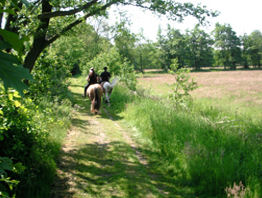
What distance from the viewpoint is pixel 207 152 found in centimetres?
430

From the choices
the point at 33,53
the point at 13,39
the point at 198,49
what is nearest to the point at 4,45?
the point at 13,39

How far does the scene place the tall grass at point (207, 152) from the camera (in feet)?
11.9

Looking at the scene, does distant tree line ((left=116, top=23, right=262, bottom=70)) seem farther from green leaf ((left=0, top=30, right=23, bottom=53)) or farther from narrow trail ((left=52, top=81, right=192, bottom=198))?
green leaf ((left=0, top=30, right=23, bottom=53))

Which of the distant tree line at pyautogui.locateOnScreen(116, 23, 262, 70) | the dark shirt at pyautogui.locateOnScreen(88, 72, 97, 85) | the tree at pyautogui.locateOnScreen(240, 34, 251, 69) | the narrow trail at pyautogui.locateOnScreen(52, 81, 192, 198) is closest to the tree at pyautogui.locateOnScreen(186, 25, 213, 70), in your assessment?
the distant tree line at pyautogui.locateOnScreen(116, 23, 262, 70)

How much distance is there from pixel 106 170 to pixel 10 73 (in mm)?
4192

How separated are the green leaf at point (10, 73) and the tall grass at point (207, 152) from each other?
3477 mm

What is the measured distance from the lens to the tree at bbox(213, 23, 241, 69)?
3425 inches

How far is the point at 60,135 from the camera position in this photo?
600cm

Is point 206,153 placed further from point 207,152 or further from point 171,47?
point 171,47

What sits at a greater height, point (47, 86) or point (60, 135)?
point (47, 86)

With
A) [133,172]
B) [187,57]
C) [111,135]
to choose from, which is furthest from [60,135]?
[187,57]

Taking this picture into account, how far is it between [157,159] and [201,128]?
1420 mm

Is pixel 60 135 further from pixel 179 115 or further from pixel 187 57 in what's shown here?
pixel 187 57

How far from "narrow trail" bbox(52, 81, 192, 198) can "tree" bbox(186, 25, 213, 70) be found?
82338 millimetres
